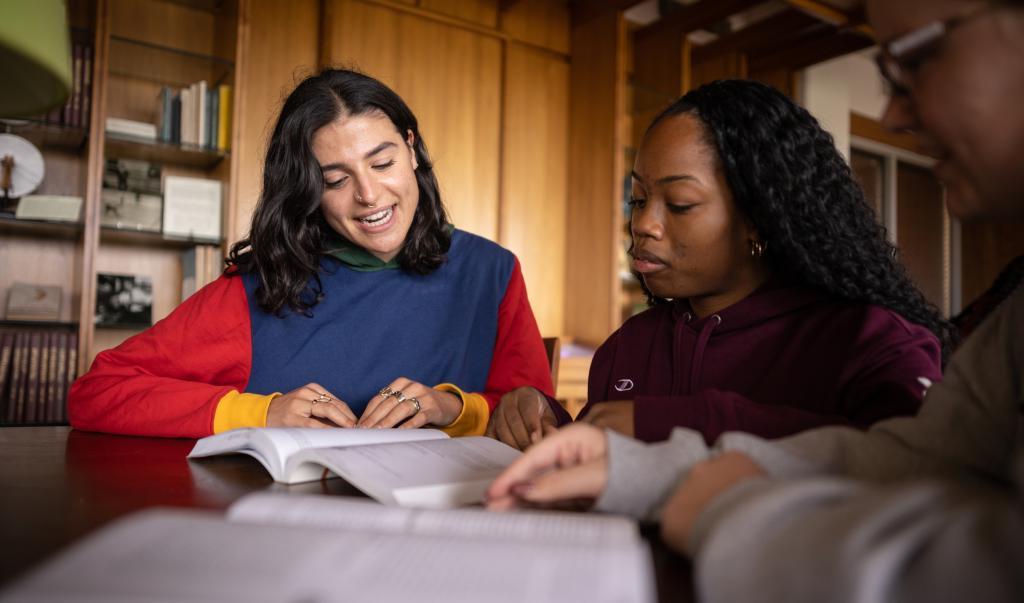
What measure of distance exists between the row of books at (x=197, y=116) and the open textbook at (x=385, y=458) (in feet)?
8.42

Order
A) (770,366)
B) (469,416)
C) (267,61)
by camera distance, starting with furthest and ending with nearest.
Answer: (267,61) → (469,416) → (770,366)

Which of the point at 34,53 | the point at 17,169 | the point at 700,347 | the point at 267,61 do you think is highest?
the point at 267,61

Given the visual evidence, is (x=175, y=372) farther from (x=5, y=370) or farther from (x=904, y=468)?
(x=5, y=370)

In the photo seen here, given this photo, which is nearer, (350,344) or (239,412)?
(239,412)

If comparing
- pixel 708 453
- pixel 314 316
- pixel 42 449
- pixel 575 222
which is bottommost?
pixel 42 449

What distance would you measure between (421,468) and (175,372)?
39.2 inches

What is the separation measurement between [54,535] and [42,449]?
2.19ft

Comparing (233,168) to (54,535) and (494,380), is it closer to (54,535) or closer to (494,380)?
(494,380)

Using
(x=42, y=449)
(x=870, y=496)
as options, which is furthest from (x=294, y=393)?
(x=870, y=496)

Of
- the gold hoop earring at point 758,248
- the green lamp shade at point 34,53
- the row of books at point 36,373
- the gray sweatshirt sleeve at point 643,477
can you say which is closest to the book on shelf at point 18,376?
the row of books at point 36,373

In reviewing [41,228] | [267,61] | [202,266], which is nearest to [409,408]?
[202,266]

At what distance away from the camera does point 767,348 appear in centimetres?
120

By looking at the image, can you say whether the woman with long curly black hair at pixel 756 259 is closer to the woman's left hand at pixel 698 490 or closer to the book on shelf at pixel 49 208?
the woman's left hand at pixel 698 490

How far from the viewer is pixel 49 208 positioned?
3.19 metres
